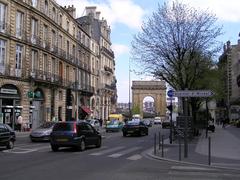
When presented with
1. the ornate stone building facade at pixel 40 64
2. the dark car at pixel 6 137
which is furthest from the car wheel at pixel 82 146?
the ornate stone building facade at pixel 40 64

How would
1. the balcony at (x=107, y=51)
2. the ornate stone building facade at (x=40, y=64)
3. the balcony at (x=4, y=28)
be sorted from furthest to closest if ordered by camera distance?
the balcony at (x=107, y=51), the ornate stone building facade at (x=40, y=64), the balcony at (x=4, y=28)

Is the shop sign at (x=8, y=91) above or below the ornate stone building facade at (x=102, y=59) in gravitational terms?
below

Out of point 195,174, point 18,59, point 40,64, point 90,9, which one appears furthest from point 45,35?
point 90,9

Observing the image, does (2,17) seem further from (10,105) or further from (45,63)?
(45,63)

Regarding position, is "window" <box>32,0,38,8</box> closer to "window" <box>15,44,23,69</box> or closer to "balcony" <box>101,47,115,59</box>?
"window" <box>15,44,23,69</box>

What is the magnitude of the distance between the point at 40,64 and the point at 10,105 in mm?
8218

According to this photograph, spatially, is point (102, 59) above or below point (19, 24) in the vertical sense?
above

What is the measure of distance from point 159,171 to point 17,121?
32815mm

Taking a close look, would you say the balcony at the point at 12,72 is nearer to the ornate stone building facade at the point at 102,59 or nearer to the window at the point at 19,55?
the window at the point at 19,55

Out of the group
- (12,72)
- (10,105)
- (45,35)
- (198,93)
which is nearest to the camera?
(198,93)

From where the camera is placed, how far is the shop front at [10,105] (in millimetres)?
44406

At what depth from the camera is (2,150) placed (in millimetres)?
24250

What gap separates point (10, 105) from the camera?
1811 inches

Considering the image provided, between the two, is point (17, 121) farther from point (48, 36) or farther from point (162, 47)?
point (162, 47)
